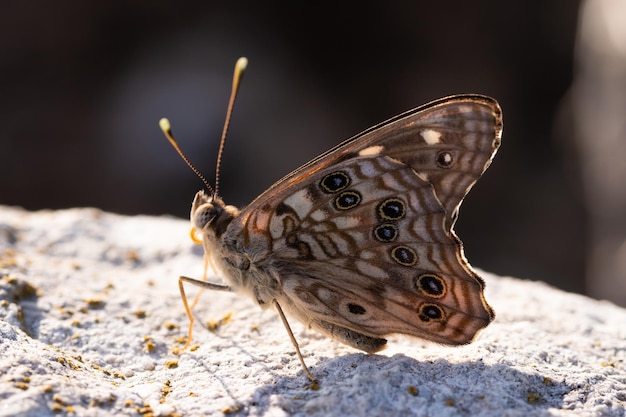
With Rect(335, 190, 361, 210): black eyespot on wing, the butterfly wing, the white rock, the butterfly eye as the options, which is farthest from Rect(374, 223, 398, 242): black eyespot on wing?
the butterfly eye

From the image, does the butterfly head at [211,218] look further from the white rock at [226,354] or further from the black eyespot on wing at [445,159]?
the black eyespot on wing at [445,159]

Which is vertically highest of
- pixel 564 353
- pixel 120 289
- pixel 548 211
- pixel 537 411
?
pixel 548 211

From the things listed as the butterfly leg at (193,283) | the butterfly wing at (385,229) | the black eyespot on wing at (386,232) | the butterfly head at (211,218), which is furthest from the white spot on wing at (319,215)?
the butterfly leg at (193,283)

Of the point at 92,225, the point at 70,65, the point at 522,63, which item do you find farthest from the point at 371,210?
the point at 70,65

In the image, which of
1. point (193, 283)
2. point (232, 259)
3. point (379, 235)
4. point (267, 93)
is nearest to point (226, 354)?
point (193, 283)

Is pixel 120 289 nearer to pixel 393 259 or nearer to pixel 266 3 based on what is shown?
pixel 393 259

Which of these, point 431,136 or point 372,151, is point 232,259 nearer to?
point 372,151

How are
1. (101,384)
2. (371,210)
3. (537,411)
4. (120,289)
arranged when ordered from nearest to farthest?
(537,411)
(101,384)
(371,210)
(120,289)
